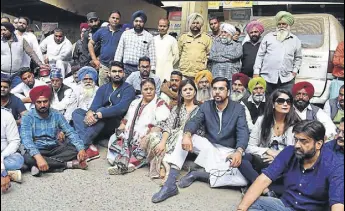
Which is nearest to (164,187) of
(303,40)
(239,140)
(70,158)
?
(239,140)

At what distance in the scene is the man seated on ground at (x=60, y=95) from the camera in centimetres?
566

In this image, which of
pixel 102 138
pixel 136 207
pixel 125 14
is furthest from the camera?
pixel 125 14

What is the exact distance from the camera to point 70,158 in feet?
15.7

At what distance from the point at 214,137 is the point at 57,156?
1740 millimetres

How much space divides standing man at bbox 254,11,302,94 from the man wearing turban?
0.35 metres

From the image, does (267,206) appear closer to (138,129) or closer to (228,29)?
(138,129)

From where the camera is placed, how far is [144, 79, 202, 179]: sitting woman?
4609 mm

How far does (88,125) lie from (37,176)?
3.25 feet

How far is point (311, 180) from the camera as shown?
332 cm

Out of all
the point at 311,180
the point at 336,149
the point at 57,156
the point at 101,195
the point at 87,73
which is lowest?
the point at 101,195

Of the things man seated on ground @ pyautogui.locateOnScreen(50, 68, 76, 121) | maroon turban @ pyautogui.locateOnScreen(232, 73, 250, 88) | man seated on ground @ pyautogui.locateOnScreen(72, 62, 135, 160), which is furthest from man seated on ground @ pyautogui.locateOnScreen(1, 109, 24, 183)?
maroon turban @ pyautogui.locateOnScreen(232, 73, 250, 88)

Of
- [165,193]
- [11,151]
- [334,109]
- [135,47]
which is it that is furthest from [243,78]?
[11,151]

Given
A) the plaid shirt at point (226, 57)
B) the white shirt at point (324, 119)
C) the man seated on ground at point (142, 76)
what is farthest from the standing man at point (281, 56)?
the man seated on ground at point (142, 76)

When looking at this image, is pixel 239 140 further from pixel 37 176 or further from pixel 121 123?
pixel 37 176
